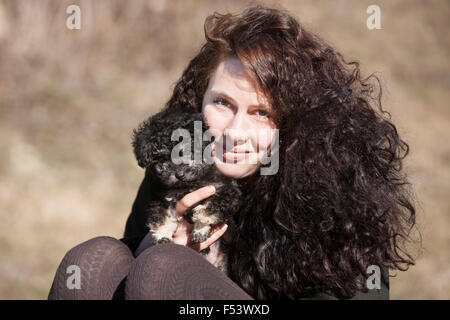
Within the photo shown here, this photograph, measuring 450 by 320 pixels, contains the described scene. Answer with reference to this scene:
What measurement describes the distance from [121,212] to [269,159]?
3.38 metres

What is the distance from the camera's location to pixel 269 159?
93.9 inches

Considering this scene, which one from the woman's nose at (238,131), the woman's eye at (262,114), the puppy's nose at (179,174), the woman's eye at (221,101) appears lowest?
the puppy's nose at (179,174)

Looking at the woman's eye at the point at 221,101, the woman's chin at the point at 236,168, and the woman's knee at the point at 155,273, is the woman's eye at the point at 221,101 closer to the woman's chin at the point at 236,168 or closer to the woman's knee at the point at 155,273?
the woman's chin at the point at 236,168

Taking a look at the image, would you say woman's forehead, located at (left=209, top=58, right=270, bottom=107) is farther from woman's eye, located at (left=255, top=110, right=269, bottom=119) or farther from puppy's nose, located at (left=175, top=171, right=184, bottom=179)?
puppy's nose, located at (left=175, top=171, right=184, bottom=179)

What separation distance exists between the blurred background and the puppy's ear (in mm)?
2156

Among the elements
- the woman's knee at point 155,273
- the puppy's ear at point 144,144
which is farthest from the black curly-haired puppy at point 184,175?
the woman's knee at point 155,273

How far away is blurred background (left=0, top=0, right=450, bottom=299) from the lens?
15.8 ft

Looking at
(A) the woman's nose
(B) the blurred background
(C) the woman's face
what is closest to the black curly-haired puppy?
(C) the woman's face

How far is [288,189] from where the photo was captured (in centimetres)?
220

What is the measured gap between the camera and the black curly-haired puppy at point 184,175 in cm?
250

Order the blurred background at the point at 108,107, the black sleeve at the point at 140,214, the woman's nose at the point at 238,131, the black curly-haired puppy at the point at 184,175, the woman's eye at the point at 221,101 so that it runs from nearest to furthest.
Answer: the woman's nose at the point at 238,131 → the woman's eye at the point at 221,101 → the black curly-haired puppy at the point at 184,175 → the black sleeve at the point at 140,214 → the blurred background at the point at 108,107

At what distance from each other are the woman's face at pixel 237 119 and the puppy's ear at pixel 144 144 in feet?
1.18

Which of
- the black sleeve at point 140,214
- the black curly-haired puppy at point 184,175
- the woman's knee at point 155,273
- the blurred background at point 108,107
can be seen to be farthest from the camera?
the blurred background at point 108,107
